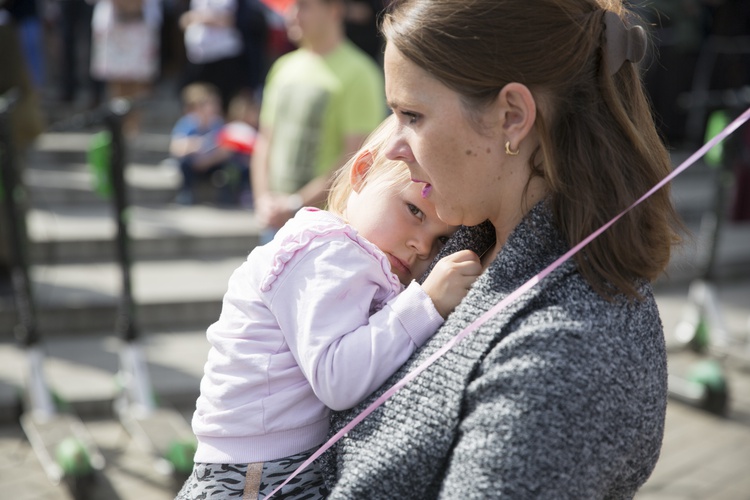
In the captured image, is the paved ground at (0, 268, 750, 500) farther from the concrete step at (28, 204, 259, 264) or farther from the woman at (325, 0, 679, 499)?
the woman at (325, 0, 679, 499)

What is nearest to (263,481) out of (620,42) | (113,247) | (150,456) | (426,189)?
(426,189)

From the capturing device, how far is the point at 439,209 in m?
1.52

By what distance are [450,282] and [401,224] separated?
0.82ft

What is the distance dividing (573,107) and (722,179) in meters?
Result: 4.98

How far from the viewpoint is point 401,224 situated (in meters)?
1.77

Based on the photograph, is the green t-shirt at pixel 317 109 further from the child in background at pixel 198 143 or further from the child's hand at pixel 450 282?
the child in background at pixel 198 143

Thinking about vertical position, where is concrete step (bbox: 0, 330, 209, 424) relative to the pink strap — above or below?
below

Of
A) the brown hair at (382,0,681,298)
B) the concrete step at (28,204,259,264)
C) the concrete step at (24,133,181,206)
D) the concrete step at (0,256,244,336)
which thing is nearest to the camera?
the brown hair at (382,0,681,298)

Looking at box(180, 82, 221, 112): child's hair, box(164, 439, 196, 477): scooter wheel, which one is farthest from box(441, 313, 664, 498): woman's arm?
box(180, 82, 221, 112): child's hair

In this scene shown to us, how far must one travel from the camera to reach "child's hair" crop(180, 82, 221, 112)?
Result: 26.4 feet

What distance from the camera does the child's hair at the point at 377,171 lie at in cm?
176

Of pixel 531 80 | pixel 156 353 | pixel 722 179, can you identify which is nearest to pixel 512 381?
pixel 531 80

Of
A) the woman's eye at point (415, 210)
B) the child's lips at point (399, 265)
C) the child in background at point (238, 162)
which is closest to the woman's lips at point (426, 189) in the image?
the woman's eye at point (415, 210)

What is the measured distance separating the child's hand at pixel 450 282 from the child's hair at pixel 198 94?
6.78 meters
